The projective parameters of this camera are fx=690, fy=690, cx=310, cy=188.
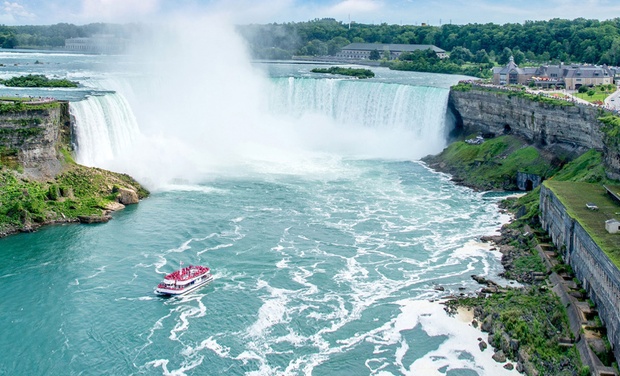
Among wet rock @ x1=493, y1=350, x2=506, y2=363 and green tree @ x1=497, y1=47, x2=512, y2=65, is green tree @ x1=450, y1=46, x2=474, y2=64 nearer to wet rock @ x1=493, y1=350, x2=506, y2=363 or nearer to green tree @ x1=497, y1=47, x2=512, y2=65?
green tree @ x1=497, y1=47, x2=512, y2=65

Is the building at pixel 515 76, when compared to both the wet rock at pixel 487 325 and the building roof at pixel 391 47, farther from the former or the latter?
the building roof at pixel 391 47

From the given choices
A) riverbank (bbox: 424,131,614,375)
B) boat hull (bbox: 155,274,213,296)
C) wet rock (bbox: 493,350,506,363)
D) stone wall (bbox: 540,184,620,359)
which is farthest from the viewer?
boat hull (bbox: 155,274,213,296)

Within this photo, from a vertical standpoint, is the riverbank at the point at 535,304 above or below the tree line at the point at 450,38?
below

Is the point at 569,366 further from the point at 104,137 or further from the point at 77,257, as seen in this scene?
the point at 104,137

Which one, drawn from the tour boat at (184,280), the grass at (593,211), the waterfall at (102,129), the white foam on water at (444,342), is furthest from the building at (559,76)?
the tour boat at (184,280)

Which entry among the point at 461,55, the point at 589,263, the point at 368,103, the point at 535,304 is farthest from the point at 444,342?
the point at 461,55

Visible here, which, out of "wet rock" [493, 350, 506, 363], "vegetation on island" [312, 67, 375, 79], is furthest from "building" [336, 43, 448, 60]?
"wet rock" [493, 350, 506, 363]

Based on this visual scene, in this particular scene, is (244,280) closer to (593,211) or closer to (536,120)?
(593,211)
